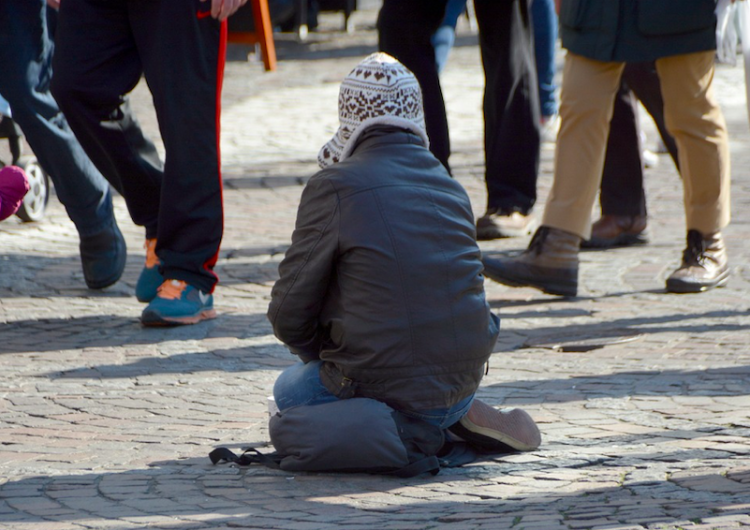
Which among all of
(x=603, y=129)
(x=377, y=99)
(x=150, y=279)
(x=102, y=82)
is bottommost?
(x=150, y=279)

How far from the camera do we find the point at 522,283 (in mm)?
5707

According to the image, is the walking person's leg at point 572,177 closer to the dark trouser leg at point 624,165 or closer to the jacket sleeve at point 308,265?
the dark trouser leg at point 624,165

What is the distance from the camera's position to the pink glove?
468cm

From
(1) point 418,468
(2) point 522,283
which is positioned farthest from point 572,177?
(1) point 418,468

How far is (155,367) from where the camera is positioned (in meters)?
4.71

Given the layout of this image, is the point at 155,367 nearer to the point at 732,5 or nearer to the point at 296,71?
the point at 732,5

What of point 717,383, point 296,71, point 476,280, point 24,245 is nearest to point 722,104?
point 296,71

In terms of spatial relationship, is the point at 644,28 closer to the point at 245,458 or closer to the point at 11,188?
the point at 11,188

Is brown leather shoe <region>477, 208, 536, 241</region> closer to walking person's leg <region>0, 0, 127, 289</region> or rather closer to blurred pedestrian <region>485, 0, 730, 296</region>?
blurred pedestrian <region>485, 0, 730, 296</region>

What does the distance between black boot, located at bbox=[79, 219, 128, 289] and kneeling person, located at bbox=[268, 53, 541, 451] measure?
2.24 m

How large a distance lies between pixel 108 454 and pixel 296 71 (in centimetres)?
1179

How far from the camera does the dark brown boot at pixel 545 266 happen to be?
18.6ft

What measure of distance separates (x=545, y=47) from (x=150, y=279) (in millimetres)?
4692

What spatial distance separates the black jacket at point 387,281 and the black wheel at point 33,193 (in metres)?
3.86
